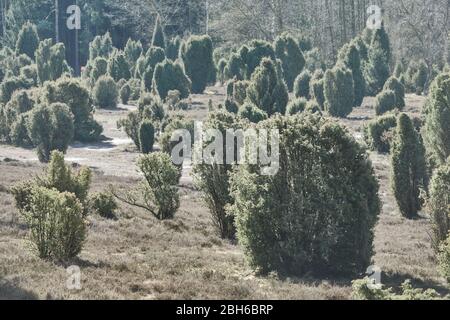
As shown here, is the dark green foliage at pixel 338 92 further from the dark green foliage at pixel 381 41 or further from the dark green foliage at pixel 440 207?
the dark green foliage at pixel 440 207

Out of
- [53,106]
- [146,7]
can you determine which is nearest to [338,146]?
[53,106]

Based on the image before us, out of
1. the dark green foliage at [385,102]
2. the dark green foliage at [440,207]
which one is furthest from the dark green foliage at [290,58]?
the dark green foliage at [440,207]

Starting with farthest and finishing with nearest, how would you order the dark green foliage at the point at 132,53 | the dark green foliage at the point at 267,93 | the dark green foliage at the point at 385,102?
the dark green foliage at the point at 132,53, the dark green foliage at the point at 385,102, the dark green foliage at the point at 267,93

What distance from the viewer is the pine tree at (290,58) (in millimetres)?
60000

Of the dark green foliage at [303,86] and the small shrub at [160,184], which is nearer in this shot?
the small shrub at [160,184]

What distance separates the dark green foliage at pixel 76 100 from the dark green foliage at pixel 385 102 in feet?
59.5

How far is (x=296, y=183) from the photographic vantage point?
47.4 ft

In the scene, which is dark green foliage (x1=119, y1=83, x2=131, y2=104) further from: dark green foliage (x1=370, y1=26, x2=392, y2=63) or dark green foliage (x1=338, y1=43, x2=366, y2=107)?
dark green foliage (x1=370, y1=26, x2=392, y2=63)

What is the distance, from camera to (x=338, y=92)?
49031 millimetres

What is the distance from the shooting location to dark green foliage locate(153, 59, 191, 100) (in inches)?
2227

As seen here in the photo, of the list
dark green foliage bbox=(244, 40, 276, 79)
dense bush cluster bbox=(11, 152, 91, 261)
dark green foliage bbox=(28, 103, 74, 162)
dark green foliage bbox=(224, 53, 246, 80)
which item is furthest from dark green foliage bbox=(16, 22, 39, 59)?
dense bush cluster bbox=(11, 152, 91, 261)

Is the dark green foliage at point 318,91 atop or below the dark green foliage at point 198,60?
below
